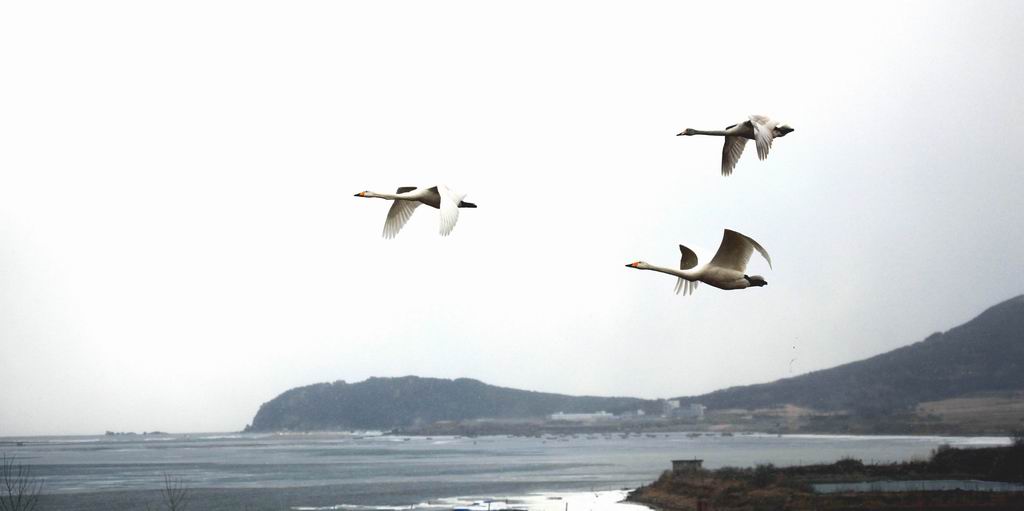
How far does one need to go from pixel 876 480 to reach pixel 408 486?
138 ft

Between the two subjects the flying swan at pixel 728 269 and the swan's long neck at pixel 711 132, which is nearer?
the flying swan at pixel 728 269

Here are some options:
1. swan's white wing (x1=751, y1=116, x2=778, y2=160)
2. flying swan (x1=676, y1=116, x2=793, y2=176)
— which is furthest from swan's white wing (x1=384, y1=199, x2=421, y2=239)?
swan's white wing (x1=751, y1=116, x2=778, y2=160)

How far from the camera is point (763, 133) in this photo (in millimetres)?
10500

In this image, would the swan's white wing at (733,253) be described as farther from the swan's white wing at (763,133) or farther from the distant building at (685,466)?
the distant building at (685,466)

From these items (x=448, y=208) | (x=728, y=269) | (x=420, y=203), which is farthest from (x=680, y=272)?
(x=420, y=203)

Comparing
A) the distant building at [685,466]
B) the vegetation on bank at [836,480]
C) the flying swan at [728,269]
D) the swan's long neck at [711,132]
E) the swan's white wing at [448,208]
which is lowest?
the vegetation on bank at [836,480]

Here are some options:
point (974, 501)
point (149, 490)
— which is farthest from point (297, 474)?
point (974, 501)

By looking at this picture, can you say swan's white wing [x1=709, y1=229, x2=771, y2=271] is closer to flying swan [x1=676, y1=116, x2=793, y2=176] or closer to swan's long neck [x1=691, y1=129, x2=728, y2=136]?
flying swan [x1=676, y1=116, x2=793, y2=176]

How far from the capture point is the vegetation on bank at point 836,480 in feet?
113

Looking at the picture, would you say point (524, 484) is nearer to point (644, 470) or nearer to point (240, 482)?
point (644, 470)

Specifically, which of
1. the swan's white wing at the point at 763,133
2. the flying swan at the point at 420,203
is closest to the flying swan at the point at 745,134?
the swan's white wing at the point at 763,133

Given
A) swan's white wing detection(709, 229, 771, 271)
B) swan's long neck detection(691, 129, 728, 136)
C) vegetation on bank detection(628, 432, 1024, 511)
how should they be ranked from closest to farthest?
swan's white wing detection(709, 229, 771, 271) → swan's long neck detection(691, 129, 728, 136) → vegetation on bank detection(628, 432, 1024, 511)

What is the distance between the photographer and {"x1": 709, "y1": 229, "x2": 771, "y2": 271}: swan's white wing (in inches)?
417

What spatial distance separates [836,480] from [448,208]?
149 ft
